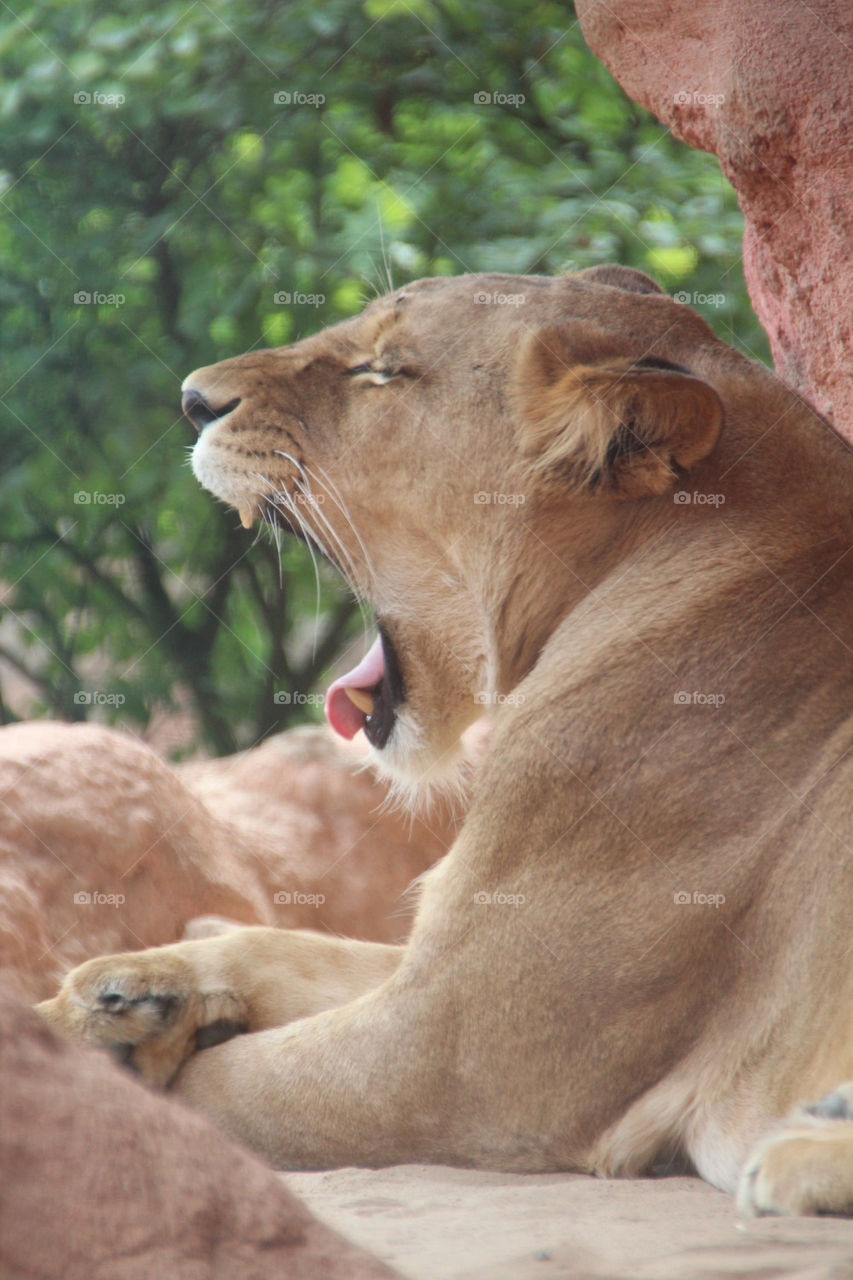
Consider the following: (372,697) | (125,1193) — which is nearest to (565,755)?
(372,697)

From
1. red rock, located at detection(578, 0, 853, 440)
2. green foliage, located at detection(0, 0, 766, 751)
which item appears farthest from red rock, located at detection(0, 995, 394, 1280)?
green foliage, located at detection(0, 0, 766, 751)

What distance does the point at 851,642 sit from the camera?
3.05 metres

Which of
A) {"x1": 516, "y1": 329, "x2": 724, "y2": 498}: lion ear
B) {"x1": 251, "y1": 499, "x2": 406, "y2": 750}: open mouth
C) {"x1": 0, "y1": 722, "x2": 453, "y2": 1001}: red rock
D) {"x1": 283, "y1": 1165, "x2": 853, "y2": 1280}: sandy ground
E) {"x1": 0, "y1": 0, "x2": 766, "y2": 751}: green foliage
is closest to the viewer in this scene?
{"x1": 283, "y1": 1165, "x2": 853, "y2": 1280}: sandy ground

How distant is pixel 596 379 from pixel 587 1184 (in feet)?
5.42

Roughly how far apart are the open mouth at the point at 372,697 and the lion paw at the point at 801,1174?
155 cm

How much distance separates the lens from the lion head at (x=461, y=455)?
3230 millimetres

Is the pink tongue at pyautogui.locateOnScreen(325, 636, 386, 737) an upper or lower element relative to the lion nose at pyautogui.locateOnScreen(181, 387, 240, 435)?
lower

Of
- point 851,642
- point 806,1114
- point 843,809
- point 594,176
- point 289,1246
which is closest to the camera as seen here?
point 289,1246

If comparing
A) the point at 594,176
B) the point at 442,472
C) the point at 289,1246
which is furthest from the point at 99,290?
the point at 289,1246

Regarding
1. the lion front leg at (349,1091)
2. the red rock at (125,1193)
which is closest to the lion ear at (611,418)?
the lion front leg at (349,1091)

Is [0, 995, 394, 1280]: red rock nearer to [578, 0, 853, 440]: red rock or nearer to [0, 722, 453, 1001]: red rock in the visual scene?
[0, 722, 453, 1001]: red rock

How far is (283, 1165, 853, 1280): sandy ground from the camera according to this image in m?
1.92

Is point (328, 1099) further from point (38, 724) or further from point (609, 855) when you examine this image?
point (38, 724)

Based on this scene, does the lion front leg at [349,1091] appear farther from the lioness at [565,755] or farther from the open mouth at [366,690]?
the open mouth at [366,690]
